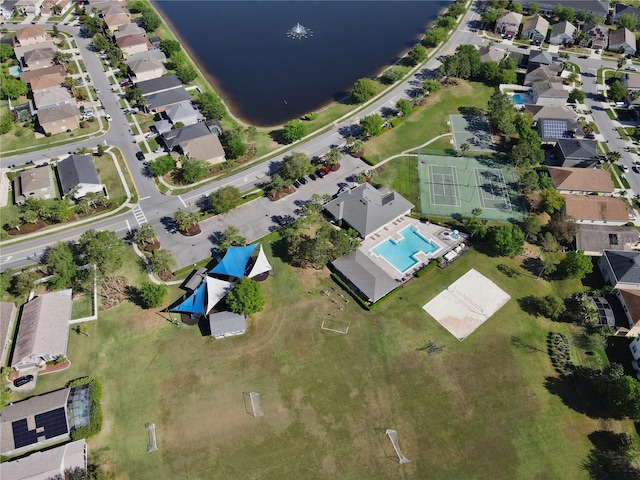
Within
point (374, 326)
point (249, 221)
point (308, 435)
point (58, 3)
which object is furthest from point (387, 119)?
point (58, 3)

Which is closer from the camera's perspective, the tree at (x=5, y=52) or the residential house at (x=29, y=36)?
the tree at (x=5, y=52)

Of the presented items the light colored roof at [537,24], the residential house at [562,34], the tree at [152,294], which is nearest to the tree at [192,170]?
the tree at [152,294]

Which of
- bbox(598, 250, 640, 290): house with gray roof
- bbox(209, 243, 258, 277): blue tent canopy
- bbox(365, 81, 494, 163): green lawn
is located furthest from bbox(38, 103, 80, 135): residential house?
bbox(598, 250, 640, 290): house with gray roof

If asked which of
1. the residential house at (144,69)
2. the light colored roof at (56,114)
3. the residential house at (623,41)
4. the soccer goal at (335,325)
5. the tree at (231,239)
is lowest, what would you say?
the soccer goal at (335,325)

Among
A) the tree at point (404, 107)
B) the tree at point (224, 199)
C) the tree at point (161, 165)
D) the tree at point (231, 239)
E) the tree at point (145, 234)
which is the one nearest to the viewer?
the tree at point (231, 239)

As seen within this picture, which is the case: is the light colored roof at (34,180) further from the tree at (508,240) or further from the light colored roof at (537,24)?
the light colored roof at (537,24)

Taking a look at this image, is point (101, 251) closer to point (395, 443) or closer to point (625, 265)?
point (395, 443)

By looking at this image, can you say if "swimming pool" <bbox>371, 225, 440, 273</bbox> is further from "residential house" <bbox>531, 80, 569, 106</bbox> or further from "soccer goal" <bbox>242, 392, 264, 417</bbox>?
"residential house" <bbox>531, 80, 569, 106</bbox>

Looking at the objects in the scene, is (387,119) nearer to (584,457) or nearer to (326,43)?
(326,43)
